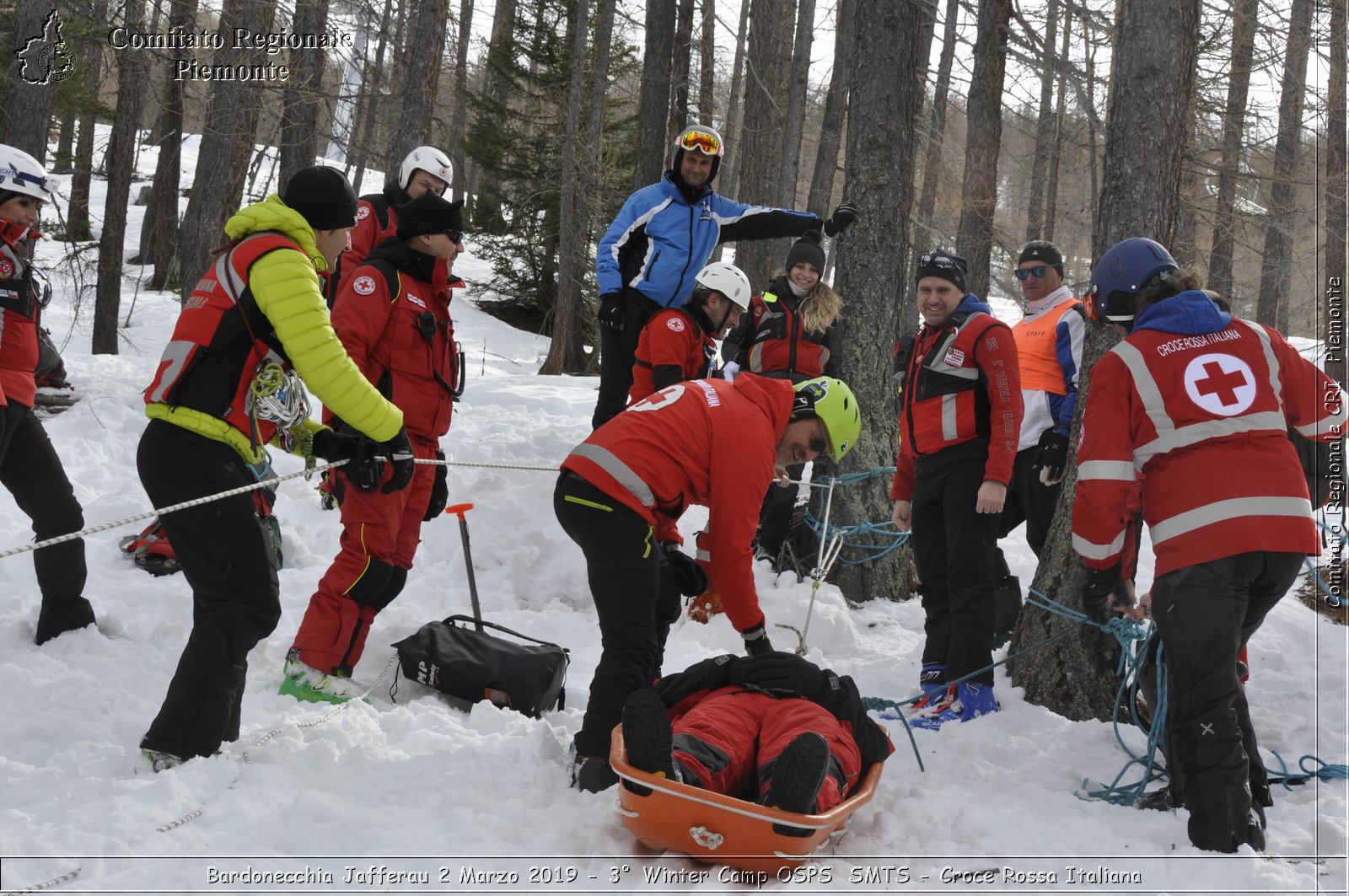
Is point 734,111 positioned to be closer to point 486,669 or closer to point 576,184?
point 576,184

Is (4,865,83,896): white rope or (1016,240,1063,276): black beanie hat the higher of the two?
(1016,240,1063,276): black beanie hat

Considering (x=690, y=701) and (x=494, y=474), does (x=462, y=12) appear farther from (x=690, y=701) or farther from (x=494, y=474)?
(x=690, y=701)

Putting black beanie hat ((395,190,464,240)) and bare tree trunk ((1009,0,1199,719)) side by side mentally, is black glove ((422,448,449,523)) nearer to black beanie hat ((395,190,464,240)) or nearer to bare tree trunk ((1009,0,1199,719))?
black beanie hat ((395,190,464,240))

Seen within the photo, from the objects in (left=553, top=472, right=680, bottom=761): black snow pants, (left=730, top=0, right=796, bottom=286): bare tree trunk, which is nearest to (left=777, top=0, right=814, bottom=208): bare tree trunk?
(left=730, top=0, right=796, bottom=286): bare tree trunk

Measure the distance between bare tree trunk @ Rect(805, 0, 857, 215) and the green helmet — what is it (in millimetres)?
10489

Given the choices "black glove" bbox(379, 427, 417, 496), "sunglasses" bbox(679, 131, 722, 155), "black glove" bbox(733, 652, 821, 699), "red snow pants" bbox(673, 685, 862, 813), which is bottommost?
"red snow pants" bbox(673, 685, 862, 813)

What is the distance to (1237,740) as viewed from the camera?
10.4ft

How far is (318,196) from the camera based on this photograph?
3.61 metres

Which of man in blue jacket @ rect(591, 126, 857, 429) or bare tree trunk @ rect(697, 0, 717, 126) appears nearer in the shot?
man in blue jacket @ rect(591, 126, 857, 429)

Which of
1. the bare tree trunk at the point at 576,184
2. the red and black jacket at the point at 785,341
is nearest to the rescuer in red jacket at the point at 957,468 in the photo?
the red and black jacket at the point at 785,341

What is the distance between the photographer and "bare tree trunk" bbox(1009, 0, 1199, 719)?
448 cm

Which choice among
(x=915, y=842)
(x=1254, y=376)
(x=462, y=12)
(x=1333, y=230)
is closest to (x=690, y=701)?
(x=915, y=842)

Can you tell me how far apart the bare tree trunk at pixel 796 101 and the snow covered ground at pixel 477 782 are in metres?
10.2

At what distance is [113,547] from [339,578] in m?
2.35
